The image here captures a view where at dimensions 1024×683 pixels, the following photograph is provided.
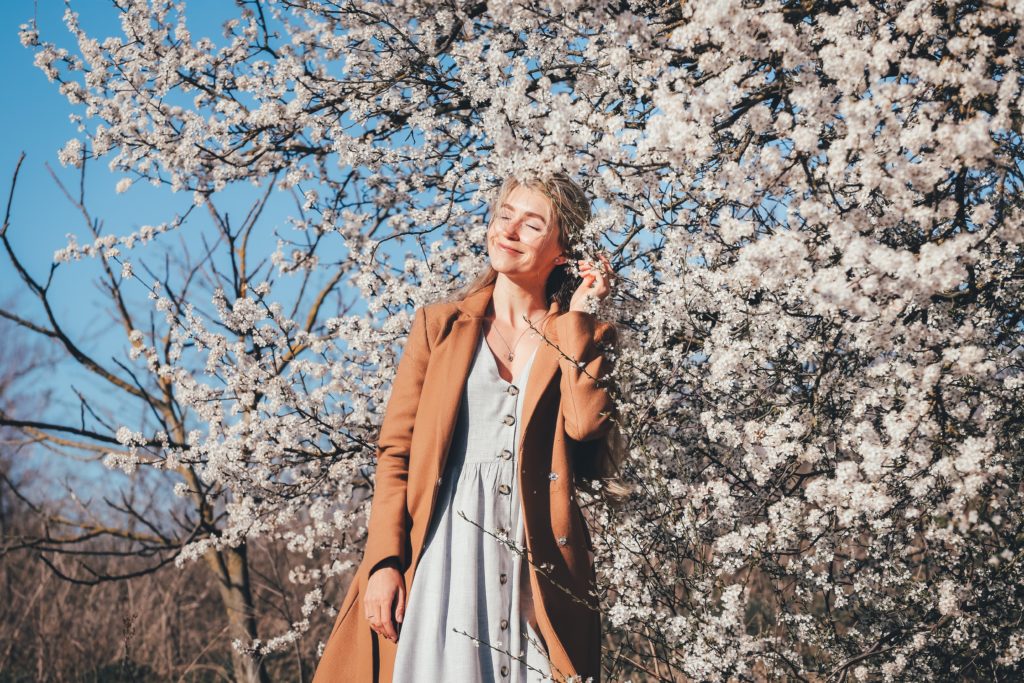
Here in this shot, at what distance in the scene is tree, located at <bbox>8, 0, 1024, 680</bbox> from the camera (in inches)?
90.6

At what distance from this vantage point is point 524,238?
265cm

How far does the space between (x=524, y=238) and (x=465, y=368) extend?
0.45m

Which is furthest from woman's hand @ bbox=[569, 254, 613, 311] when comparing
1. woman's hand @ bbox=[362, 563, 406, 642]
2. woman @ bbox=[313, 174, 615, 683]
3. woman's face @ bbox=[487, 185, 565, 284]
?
woman's hand @ bbox=[362, 563, 406, 642]

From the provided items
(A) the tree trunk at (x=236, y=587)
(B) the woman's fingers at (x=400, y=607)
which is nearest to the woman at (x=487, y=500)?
(B) the woman's fingers at (x=400, y=607)

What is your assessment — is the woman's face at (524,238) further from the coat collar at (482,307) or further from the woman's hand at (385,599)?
the woman's hand at (385,599)

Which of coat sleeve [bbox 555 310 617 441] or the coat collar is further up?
the coat collar

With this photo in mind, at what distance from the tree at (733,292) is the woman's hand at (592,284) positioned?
117 millimetres

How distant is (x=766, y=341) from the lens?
2715 mm

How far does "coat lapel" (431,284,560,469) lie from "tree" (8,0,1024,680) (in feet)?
0.79

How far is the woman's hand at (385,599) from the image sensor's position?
7.47ft

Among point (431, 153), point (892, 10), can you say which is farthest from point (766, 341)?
point (431, 153)

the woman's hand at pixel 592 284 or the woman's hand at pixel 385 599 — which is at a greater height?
the woman's hand at pixel 592 284

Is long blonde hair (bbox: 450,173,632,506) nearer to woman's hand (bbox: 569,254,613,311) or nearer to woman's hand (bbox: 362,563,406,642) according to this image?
woman's hand (bbox: 569,254,613,311)

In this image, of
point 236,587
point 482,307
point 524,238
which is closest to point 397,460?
point 482,307
